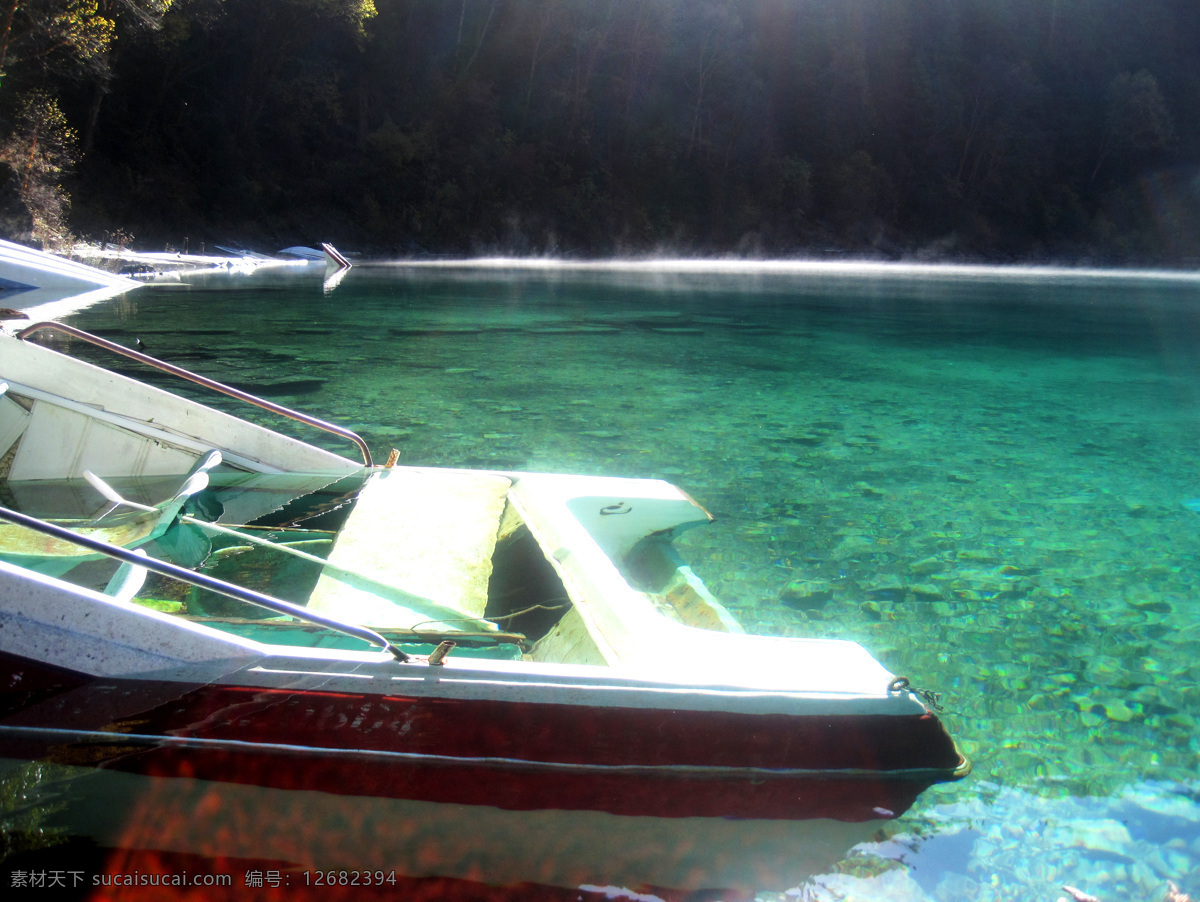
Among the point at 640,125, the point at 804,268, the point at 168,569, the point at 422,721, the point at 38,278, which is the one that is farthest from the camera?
the point at 640,125

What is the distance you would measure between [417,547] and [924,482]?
15.5ft

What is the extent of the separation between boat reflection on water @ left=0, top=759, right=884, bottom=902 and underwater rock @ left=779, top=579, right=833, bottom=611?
1925 mm

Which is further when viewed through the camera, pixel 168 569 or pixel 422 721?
pixel 422 721

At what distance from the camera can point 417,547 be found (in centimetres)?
349

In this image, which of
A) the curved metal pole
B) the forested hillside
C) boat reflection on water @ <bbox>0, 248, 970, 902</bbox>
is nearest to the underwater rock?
boat reflection on water @ <bbox>0, 248, 970, 902</bbox>

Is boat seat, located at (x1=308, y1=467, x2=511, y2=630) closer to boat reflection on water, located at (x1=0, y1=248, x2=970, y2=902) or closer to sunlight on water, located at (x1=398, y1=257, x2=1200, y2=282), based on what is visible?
boat reflection on water, located at (x1=0, y1=248, x2=970, y2=902)

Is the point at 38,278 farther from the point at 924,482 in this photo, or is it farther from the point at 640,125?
the point at 640,125

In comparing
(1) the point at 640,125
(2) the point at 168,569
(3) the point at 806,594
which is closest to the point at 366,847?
(2) the point at 168,569

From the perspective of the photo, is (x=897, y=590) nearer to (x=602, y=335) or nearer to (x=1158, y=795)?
(x=1158, y=795)

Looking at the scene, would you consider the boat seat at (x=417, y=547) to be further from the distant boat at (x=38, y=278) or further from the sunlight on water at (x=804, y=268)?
the sunlight on water at (x=804, y=268)

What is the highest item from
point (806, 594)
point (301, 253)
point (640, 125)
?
point (640, 125)

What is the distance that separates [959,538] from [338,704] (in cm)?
436

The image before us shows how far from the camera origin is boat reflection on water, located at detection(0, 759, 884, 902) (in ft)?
7.64

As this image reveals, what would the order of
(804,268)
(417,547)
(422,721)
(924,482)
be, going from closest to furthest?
(422,721)
(417,547)
(924,482)
(804,268)
